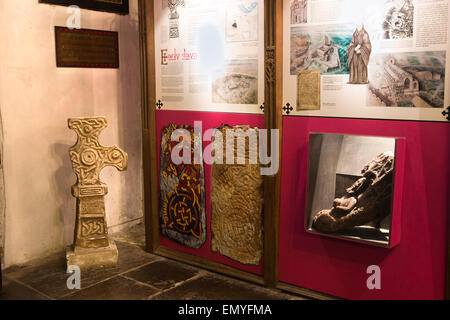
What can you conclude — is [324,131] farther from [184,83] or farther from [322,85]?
[184,83]

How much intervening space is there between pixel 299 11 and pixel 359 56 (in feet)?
1.85

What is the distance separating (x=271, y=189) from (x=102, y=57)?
2372mm

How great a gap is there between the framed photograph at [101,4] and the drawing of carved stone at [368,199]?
3106 millimetres

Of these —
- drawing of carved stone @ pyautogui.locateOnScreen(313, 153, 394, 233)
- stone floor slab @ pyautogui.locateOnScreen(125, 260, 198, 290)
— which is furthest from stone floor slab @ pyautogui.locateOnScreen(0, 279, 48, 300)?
drawing of carved stone @ pyautogui.locateOnScreen(313, 153, 394, 233)

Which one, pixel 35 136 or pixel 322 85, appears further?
pixel 35 136

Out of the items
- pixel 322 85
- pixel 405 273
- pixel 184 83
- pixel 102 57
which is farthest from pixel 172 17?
pixel 405 273

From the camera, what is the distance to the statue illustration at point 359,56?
10.5 feet

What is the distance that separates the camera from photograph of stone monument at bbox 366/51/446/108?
2989mm

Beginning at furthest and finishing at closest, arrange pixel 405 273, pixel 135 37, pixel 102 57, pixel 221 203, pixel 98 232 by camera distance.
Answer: pixel 135 37 → pixel 102 57 → pixel 98 232 → pixel 221 203 → pixel 405 273

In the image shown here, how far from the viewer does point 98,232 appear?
4426mm

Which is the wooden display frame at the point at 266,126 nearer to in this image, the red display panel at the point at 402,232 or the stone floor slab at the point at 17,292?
the red display panel at the point at 402,232

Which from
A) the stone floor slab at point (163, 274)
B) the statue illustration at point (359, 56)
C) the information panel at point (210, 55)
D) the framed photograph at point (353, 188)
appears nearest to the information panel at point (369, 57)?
the statue illustration at point (359, 56)

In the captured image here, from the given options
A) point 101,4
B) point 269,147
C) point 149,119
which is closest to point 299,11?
point 269,147

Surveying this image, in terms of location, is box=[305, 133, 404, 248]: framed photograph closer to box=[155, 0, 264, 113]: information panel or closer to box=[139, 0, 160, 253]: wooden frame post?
box=[155, 0, 264, 113]: information panel
